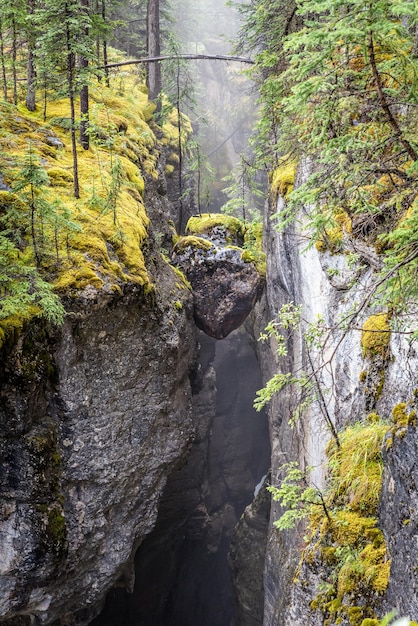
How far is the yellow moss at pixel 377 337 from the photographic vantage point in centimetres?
632

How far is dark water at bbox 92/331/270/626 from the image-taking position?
55.0ft

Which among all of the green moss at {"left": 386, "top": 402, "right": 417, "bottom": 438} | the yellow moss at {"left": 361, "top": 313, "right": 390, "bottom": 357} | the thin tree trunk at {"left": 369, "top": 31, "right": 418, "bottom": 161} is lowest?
the green moss at {"left": 386, "top": 402, "right": 417, "bottom": 438}

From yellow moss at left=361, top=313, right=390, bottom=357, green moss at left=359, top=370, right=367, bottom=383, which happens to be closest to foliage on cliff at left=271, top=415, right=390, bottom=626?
green moss at left=359, top=370, right=367, bottom=383

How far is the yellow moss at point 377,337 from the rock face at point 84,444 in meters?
5.15

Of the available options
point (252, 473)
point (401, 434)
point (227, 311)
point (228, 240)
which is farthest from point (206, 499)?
point (401, 434)

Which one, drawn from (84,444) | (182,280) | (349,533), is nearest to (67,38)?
(182,280)

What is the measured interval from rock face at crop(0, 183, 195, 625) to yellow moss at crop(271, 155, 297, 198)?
4096 mm

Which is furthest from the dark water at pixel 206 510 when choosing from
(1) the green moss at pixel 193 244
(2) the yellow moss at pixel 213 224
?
(2) the yellow moss at pixel 213 224

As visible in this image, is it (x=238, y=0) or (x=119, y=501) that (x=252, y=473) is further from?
(x=238, y=0)

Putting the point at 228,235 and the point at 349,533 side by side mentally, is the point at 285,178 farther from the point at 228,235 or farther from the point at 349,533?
the point at 349,533

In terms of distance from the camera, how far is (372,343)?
658 cm

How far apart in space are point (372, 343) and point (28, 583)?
7591mm

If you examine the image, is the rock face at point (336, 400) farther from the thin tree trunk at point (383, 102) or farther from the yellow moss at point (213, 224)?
the yellow moss at point (213, 224)

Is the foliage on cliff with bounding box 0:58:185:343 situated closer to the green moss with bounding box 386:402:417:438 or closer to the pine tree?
the pine tree
